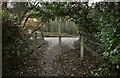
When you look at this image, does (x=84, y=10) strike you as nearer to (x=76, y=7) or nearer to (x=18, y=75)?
(x=76, y=7)

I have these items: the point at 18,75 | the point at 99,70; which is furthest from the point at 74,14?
the point at 18,75

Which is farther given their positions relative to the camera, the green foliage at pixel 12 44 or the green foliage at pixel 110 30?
the green foliage at pixel 12 44

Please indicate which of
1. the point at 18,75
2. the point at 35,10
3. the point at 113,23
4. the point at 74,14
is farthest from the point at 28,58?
the point at 113,23

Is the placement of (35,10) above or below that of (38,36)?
above

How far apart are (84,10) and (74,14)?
126mm

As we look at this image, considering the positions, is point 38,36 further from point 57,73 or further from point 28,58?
point 57,73

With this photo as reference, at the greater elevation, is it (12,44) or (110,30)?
(110,30)

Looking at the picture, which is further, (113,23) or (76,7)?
(76,7)

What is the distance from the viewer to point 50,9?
254 centimetres

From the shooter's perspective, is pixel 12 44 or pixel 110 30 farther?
pixel 12 44

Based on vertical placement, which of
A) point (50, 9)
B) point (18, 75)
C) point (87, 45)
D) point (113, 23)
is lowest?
point (18, 75)

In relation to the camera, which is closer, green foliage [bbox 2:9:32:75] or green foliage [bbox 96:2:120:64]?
green foliage [bbox 96:2:120:64]

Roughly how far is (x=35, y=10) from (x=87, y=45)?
0.74 m

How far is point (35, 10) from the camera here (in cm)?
254
